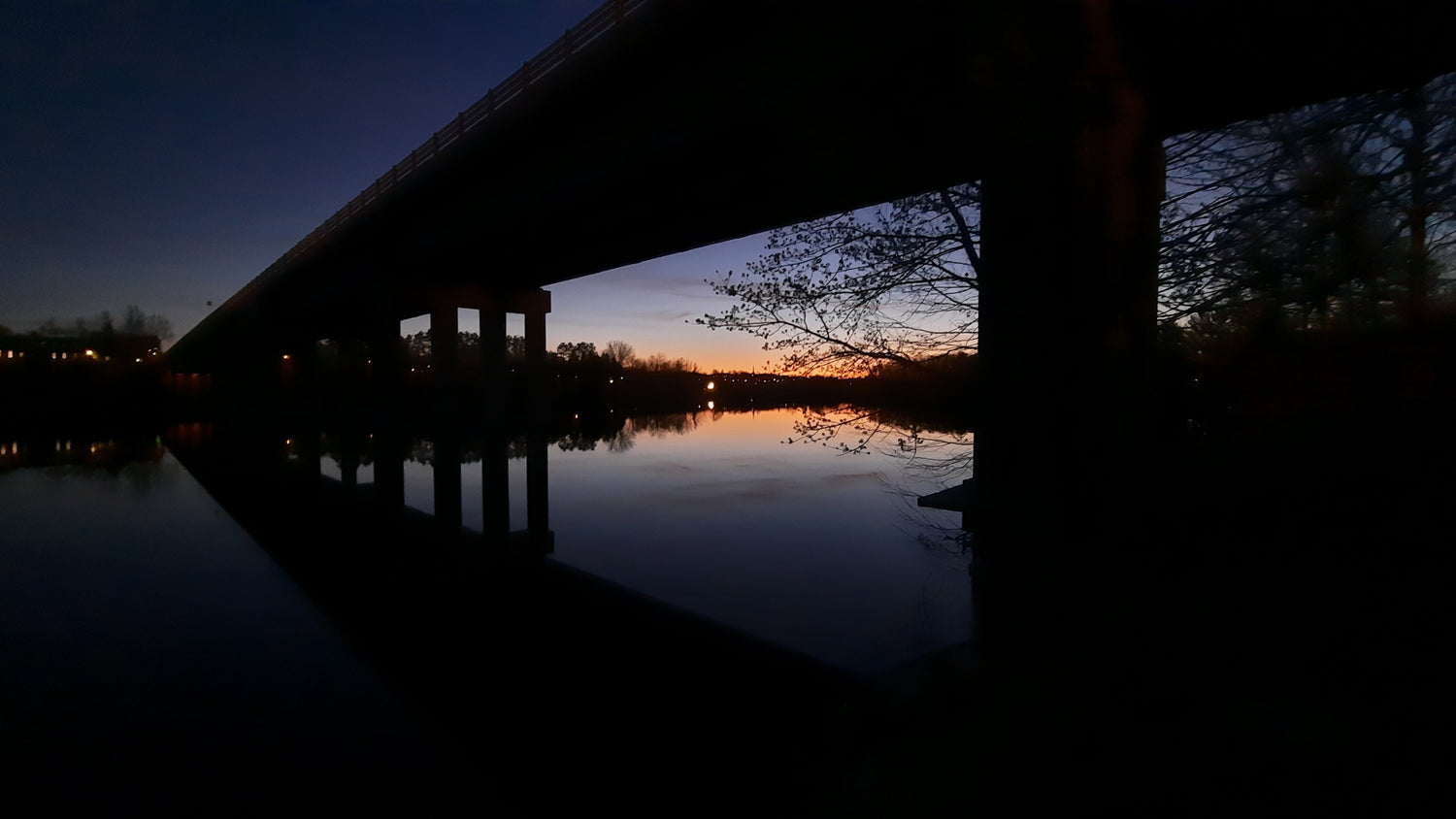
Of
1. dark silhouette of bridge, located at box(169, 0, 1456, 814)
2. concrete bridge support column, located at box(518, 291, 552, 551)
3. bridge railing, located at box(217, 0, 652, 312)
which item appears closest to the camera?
dark silhouette of bridge, located at box(169, 0, 1456, 814)

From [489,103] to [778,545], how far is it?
1113 cm

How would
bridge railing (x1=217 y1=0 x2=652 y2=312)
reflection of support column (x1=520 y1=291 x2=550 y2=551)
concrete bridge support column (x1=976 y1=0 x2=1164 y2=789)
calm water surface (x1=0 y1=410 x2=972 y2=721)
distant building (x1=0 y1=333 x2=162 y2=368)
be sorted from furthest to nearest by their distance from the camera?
1. distant building (x1=0 y1=333 x2=162 y2=368)
2. reflection of support column (x1=520 y1=291 x2=550 y2=551)
3. bridge railing (x1=217 y1=0 x2=652 y2=312)
4. calm water surface (x1=0 y1=410 x2=972 y2=721)
5. concrete bridge support column (x1=976 y1=0 x2=1164 y2=789)

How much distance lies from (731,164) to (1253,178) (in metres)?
6.80

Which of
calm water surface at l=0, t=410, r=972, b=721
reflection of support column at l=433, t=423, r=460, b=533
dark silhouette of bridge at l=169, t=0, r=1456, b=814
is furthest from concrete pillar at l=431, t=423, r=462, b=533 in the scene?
dark silhouette of bridge at l=169, t=0, r=1456, b=814

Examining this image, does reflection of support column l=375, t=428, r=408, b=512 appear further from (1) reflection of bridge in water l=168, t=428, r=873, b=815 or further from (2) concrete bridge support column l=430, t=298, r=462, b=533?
(1) reflection of bridge in water l=168, t=428, r=873, b=815

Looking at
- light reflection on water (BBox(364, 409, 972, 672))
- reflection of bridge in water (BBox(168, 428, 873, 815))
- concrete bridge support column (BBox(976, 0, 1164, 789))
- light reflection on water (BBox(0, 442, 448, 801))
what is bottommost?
light reflection on water (BBox(364, 409, 972, 672))

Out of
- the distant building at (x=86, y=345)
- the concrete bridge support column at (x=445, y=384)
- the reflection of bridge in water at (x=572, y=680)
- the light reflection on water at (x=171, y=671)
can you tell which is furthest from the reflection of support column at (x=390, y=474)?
the distant building at (x=86, y=345)

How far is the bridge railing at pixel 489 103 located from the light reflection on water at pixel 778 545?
8.25 m

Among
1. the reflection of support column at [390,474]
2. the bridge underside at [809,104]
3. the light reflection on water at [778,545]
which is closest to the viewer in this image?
the bridge underside at [809,104]

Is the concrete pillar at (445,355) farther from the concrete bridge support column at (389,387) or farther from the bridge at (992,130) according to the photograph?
the bridge at (992,130)

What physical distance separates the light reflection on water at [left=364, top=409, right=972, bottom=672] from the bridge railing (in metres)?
8.25

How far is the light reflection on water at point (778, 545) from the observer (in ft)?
27.7

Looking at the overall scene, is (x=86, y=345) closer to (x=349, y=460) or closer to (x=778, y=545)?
(x=349, y=460)

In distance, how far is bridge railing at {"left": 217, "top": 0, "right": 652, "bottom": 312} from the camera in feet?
35.7
